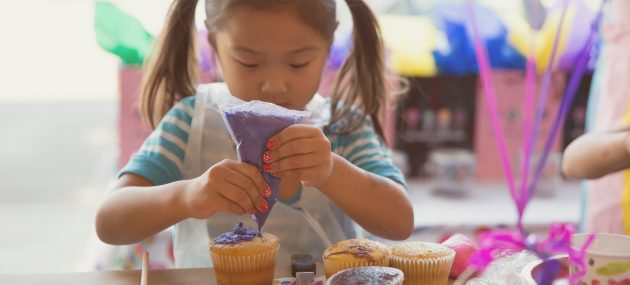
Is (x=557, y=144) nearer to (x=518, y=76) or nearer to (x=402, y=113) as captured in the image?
(x=518, y=76)

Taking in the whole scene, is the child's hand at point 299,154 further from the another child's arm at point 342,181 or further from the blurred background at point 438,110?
the blurred background at point 438,110

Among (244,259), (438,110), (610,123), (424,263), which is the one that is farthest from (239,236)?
(438,110)

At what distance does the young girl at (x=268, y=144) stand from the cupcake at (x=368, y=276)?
0.47 feet

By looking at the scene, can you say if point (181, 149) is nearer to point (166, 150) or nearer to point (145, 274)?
point (166, 150)

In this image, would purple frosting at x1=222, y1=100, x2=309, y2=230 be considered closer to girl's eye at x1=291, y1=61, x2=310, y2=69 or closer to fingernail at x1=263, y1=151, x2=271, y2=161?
fingernail at x1=263, y1=151, x2=271, y2=161

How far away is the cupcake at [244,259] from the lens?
1008mm

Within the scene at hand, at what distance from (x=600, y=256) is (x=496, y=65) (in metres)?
1.68

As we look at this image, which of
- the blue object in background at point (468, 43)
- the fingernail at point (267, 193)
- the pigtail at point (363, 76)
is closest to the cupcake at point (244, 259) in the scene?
the fingernail at point (267, 193)

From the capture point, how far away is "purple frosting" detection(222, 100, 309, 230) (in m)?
0.91

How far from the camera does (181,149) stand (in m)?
1.36

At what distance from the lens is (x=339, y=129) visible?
1.41m

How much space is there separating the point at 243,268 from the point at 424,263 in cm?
26

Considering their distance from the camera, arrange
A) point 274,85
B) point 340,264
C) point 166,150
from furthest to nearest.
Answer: point 166,150 < point 274,85 < point 340,264

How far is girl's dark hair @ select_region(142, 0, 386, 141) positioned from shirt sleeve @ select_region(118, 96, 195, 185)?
0.05 metres
